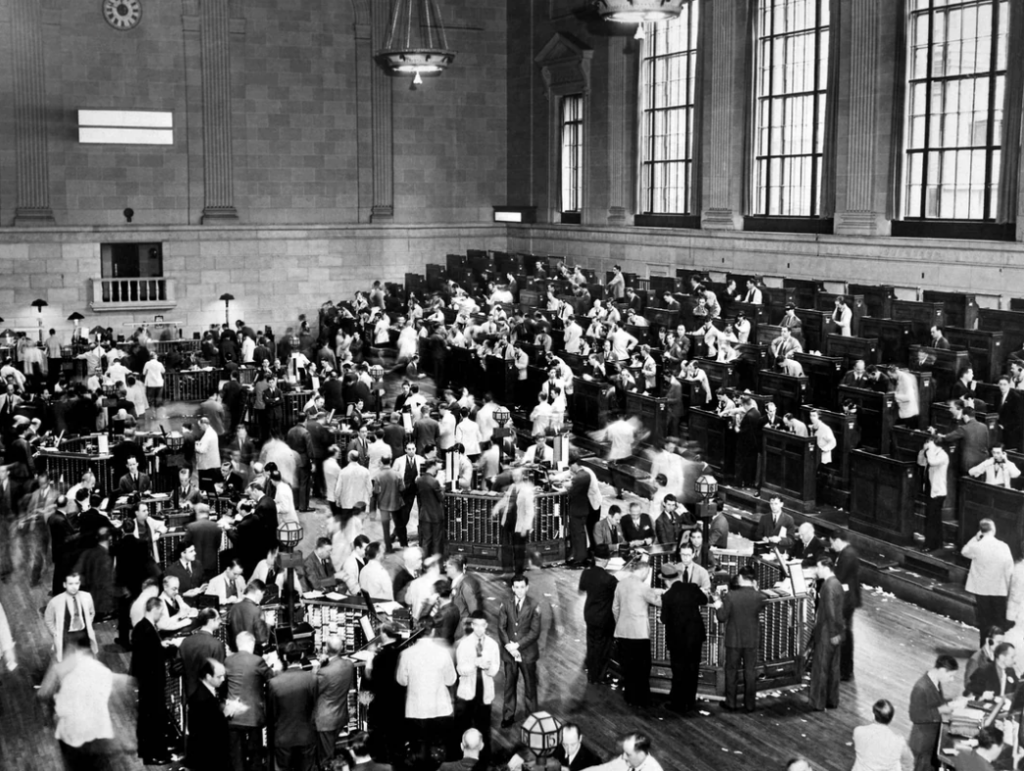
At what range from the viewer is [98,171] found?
110ft

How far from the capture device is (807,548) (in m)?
13.0

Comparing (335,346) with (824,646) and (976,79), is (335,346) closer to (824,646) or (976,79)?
(976,79)

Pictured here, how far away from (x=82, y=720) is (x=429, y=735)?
9.24 feet

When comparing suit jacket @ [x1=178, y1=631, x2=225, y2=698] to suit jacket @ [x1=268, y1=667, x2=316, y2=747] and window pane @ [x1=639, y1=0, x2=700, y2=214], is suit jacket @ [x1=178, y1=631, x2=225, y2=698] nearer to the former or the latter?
suit jacket @ [x1=268, y1=667, x2=316, y2=747]

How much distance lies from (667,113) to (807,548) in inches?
815

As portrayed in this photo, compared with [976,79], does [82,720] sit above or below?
below

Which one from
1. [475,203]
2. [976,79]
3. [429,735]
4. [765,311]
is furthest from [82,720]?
[475,203]

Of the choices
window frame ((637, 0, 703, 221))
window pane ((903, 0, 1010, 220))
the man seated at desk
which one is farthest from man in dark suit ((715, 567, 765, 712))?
window frame ((637, 0, 703, 221))

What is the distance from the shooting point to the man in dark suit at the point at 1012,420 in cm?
1647

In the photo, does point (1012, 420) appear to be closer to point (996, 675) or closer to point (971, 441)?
point (971, 441)

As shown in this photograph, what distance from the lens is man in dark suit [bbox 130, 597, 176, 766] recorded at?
33.9 ft

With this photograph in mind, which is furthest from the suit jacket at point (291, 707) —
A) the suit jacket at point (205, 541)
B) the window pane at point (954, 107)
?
the window pane at point (954, 107)

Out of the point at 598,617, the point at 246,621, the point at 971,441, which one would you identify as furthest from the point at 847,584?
the point at 246,621

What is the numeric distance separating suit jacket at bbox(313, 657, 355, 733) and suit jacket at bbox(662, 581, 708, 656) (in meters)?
3.17
